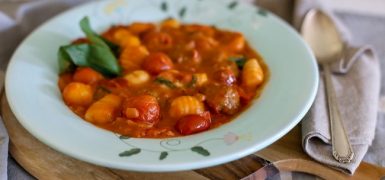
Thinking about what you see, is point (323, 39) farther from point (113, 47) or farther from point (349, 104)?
point (113, 47)

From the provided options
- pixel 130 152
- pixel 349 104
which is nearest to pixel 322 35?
pixel 349 104

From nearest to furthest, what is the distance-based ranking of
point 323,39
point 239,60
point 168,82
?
point 168,82 < point 239,60 < point 323,39

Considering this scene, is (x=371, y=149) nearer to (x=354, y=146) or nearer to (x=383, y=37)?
(x=354, y=146)

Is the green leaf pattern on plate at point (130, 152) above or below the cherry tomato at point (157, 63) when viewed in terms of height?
below

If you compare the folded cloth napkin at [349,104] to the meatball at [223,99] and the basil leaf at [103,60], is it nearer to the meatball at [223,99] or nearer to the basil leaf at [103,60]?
the meatball at [223,99]

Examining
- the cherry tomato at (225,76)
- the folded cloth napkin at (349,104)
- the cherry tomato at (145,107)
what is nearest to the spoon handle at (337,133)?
the folded cloth napkin at (349,104)

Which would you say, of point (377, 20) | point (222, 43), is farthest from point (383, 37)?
point (222, 43)
